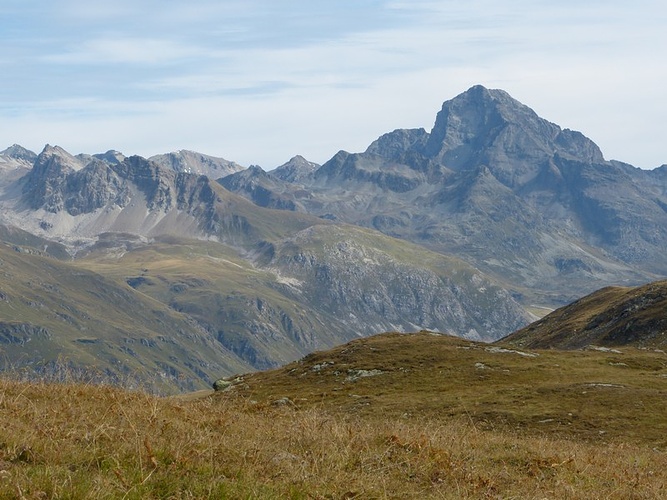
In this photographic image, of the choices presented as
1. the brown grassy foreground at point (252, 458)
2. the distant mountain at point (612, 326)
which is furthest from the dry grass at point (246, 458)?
the distant mountain at point (612, 326)

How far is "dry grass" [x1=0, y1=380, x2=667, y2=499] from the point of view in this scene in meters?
Answer: 11.9

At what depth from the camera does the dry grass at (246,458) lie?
11.9 metres

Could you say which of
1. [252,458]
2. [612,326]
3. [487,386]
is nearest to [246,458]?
[252,458]

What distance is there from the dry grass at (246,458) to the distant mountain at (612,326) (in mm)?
63030

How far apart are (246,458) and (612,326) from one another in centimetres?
8015

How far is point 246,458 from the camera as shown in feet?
45.4

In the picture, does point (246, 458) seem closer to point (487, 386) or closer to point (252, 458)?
point (252, 458)

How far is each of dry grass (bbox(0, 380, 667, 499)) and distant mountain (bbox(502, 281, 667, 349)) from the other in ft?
207

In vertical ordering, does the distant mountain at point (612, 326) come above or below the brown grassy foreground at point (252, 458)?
below

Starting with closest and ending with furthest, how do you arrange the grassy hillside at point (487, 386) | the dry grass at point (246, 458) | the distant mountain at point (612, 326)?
the dry grass at point (246, 458)
the grassy hillside at point (487, 386)
the distant mountain at point (612, 326)

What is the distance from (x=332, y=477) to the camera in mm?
13102

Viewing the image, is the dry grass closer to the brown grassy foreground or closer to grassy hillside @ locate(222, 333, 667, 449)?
the brown grassy foreground

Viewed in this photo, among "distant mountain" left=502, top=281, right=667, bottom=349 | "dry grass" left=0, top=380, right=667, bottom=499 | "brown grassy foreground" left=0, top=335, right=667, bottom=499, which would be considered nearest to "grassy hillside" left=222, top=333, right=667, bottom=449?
"distant mountain" left=502, top=281, right=667, bottom=349

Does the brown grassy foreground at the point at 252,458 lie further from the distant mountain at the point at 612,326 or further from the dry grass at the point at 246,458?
the distant mountain at the point at 612,326
